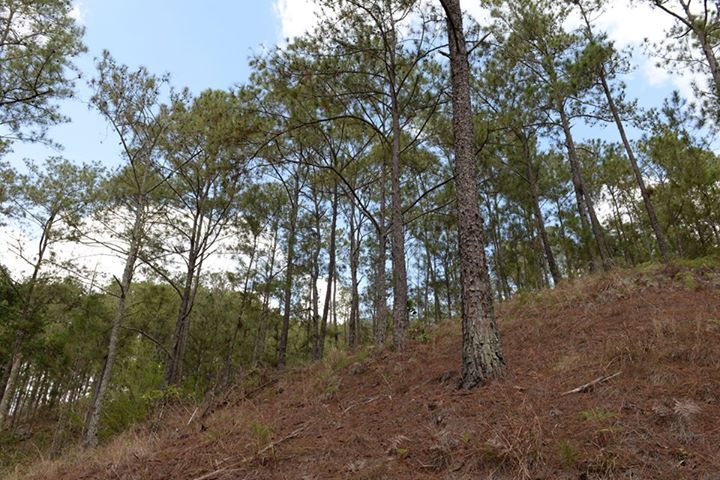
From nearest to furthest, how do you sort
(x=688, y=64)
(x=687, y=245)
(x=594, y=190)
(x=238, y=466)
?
(x=238, y=466)
(x=688, y=64)
(x=687, y=245)
(x=594, y=190)

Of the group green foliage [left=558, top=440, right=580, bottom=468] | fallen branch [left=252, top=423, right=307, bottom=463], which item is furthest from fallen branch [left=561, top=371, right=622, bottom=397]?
fallen branch [left=252, top=423, right=307, bottom=463]

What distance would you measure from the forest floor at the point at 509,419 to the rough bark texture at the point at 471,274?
27cm

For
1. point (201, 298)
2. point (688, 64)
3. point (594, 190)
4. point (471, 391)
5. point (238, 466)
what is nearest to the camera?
point (238, 466)

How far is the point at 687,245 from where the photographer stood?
58.4 feet

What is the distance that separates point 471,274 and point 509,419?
5.71ft

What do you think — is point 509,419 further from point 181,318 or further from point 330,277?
point 330,277

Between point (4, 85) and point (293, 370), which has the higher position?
point (4, 85)

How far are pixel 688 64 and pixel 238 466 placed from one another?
14.4 m

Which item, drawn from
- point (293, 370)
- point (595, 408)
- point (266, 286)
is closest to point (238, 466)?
point (595, 408)

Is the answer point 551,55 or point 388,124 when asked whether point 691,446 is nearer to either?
point 388,124

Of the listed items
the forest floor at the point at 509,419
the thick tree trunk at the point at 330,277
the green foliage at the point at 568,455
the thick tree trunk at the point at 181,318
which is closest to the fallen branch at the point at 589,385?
the forest floor at the point at 509,419

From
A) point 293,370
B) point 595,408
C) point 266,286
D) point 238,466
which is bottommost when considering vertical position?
point 238,466

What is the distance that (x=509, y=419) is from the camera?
127 inches

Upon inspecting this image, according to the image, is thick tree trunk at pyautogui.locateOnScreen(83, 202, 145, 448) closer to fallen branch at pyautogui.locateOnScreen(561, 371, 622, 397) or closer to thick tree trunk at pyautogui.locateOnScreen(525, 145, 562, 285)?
fallen branch at pyautogui.locateOnScreen(561, 371, 622, 397)
